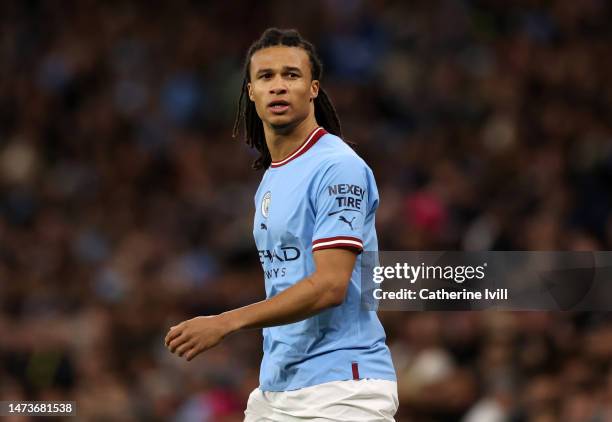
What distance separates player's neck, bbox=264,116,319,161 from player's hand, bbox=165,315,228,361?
791mm

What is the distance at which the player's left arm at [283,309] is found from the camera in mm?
3400

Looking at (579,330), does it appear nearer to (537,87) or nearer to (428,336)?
(428,336)

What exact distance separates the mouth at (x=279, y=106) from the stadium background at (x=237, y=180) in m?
3.32

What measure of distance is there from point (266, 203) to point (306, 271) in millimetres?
314

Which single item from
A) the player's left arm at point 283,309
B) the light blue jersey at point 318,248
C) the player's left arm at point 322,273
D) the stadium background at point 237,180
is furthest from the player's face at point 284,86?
the stadium background at point 237,180

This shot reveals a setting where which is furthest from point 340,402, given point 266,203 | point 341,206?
point 266,203

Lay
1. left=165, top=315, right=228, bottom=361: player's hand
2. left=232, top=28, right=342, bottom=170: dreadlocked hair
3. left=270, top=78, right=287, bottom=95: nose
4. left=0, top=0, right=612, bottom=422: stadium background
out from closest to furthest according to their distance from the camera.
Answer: left=165, top=315, right=228, bottom=361: player's hand
left=270, top=78, right=287, bottom=95: nose
left=232, top=28, right=342, bottom=170: dreadlocked hair
left=0, top=0, right=612, bottom=422: stadium background

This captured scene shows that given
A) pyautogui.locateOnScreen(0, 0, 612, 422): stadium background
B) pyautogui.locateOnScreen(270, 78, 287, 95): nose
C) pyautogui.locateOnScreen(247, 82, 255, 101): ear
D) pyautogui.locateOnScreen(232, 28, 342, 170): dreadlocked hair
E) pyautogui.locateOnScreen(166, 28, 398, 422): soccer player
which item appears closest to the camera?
pyautogui.locateOnScreen(166, 28, 398, 422): soccer player

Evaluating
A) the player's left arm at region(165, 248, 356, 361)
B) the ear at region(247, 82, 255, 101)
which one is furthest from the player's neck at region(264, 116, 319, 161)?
the player's left arm at region(165, 248, 356, 361)

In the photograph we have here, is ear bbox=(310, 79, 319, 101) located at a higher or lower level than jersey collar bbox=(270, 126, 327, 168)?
higher

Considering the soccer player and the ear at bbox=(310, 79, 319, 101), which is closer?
the soccer player

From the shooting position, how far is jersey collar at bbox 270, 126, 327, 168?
3904mm

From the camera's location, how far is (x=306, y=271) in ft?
12.2

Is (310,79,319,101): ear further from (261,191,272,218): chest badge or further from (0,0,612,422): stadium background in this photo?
(0,0,612,422): stadium background
